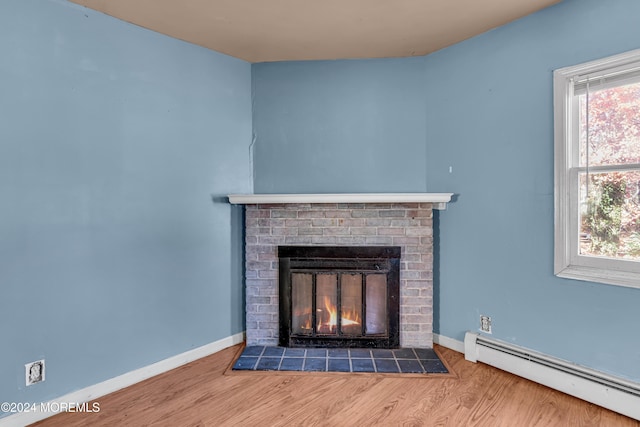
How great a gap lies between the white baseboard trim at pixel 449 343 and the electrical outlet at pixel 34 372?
2632 mm

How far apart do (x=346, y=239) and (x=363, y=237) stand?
0.13m

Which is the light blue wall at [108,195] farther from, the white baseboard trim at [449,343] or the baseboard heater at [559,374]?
the baseboard heater at [559,374]

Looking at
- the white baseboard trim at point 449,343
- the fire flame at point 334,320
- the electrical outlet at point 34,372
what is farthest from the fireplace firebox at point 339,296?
the electrical outlet at point 34,372

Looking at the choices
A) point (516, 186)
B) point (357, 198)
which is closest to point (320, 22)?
point (357, 198)

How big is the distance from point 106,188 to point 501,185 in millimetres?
2588

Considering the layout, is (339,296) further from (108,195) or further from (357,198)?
(108,195)

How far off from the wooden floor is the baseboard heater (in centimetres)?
5

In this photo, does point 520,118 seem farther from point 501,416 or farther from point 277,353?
point 277,353

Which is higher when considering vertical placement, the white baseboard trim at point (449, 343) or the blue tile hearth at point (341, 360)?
the white baseboard trim at point (449, 343)

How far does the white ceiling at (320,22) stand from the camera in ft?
6.66

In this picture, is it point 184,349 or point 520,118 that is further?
point 184,349

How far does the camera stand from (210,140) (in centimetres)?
265

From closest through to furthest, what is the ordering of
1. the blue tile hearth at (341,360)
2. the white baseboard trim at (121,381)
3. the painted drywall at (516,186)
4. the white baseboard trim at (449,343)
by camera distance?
the white baseboard trim at (121,381) → the painted drywall at (516,186) → the blue tile hearth at (341,360) → the white baseboard trim at (449,343)

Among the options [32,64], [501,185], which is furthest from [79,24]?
[501,185]
